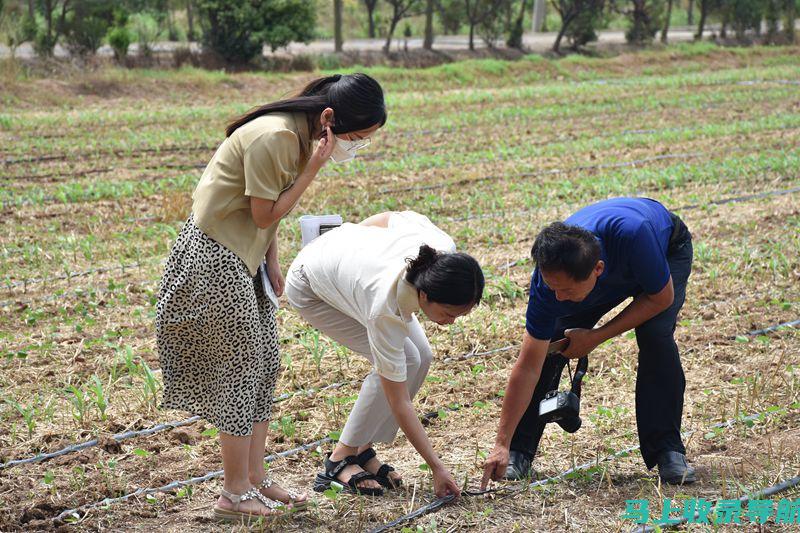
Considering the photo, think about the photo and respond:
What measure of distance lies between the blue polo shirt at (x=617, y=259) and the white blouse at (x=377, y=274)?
0.41 metres

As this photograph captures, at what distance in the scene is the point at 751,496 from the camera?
3570 mm

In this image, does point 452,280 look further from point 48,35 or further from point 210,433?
point 48,35

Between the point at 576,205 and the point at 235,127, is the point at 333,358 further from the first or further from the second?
the point at 576,205

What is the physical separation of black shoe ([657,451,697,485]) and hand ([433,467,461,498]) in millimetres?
854

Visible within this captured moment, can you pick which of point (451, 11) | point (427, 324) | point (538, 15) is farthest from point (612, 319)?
point (538, 15)

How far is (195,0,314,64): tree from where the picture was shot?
21.2m

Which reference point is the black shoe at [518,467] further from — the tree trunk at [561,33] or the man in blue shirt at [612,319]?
the tree trunk at [561,33]

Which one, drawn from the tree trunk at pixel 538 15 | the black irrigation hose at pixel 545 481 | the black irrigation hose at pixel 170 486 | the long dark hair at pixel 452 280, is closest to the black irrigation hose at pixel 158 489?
the black irrigation hose at pixel 170 486

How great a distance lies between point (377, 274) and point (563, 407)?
0.96 meters

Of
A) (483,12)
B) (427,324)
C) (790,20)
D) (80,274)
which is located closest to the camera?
(427,324)

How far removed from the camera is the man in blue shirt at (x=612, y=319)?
3344mm

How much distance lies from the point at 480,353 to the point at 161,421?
180cm

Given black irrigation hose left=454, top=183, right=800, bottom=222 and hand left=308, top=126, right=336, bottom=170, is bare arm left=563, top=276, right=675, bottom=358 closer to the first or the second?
hand left=308, top=126, right=336, bottom=170

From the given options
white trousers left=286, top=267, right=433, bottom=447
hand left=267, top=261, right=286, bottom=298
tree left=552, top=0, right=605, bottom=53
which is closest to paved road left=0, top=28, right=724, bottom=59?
tree left=552, top=0, right=605, bottom=53
